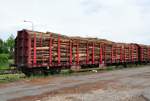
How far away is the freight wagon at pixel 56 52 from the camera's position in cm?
2219

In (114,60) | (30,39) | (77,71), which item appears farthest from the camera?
(114,60)

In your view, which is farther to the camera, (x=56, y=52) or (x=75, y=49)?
(x=75, y=49)

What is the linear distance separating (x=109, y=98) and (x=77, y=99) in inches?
53.6

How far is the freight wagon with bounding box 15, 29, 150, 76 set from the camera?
22188 mm

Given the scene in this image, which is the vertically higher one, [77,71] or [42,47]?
[42,47]

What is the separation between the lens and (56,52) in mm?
24172

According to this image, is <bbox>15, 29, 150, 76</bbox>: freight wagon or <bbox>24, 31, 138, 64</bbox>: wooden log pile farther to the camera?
<bbox>24, 31, 138, 64</bbox>: wooden log pile

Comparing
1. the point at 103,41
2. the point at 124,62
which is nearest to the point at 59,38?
the point at 103,41

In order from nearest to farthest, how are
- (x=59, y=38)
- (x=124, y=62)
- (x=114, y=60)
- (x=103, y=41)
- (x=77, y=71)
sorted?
(x=59, y=38) < (x=77, y=71) < (x=103, y=41) < (x=114, y=60) < (x=124, y=62)

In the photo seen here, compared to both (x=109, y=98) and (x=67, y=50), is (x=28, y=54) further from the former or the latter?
(x=109, y=98)

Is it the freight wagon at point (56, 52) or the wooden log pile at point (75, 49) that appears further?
the wooden log pile at point (75, 49)

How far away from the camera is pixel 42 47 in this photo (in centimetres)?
2281

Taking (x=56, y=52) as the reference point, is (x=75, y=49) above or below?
above

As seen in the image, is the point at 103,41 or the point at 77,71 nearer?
the point at 77,71
